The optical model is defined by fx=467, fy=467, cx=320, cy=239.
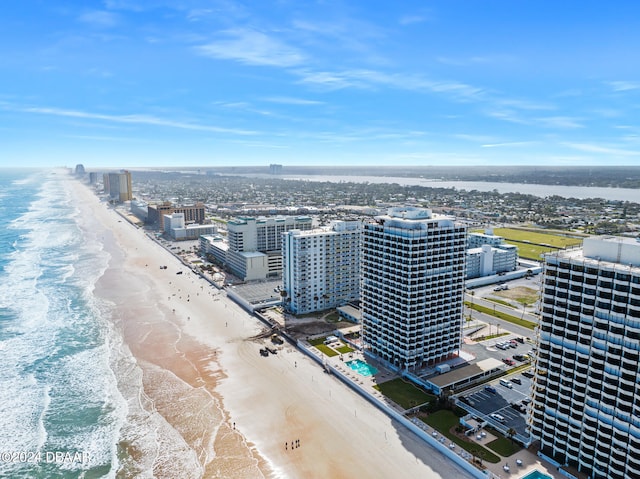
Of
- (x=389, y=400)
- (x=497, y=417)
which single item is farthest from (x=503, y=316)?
(x=389, y=400)

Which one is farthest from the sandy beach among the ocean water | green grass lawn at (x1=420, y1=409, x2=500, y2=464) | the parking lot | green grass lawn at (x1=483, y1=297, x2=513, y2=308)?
green grass lawn at (x1=483, y1=297, x2=513, y2=308)

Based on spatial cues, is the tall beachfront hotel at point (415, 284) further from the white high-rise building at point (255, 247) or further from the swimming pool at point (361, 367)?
the white high-rise building at point (255, 247)

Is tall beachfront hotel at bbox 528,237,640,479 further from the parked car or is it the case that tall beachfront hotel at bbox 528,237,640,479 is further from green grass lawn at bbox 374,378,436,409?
green grass lawn at bbox 374,378,436,409

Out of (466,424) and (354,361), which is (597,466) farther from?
(354,361)

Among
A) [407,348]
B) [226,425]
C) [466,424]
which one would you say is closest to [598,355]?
[466,424]

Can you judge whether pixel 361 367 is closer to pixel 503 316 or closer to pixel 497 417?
pixel 497 417

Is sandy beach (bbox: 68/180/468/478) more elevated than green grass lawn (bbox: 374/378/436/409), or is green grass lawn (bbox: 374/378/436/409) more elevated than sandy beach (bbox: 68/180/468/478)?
green grass lawn (bbox: 374/378/436/409)
